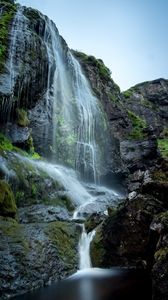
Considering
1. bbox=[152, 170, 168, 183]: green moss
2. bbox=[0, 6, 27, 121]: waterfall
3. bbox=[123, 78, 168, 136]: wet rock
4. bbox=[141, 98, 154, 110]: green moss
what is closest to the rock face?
bbox=[152, 170, 168, 183]: green moss

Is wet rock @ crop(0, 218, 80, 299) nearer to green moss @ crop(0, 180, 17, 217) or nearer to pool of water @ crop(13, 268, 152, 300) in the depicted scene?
pool of water @ crop(13, 268, 152, 300)

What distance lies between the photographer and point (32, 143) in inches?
681

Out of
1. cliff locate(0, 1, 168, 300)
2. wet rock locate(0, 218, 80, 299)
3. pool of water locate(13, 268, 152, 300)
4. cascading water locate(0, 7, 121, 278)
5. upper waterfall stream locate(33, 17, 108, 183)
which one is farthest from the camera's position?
upper waterfall stream locate(33, 17, 108, 183)

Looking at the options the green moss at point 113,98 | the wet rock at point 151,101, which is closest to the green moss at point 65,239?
the green moss at point 113,98

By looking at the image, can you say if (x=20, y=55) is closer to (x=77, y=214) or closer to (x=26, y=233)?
(x=77, y=214)

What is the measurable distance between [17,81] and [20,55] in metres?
2.07

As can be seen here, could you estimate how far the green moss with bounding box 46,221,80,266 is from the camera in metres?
9.37

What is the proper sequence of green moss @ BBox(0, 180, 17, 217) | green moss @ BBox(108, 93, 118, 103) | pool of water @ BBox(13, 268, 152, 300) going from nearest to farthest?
1. pool of water @ BBox(13, 268, 152, 300)
2. green moss @ BBox(0, 180, 17, 217)
3. green moss @ BBox(108, 93, 118, 103)

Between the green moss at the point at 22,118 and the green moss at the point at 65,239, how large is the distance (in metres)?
7.57

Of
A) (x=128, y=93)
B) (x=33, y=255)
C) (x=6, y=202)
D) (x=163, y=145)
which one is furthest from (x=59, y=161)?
(x=128, y=93)

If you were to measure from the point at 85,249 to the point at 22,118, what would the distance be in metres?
9.25

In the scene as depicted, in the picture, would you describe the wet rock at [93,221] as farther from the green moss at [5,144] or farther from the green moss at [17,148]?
the green moss at [5,144]

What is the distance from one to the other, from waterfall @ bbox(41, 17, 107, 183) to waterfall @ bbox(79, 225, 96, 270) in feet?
29.1

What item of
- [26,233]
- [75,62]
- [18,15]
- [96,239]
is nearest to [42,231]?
[26,233]
